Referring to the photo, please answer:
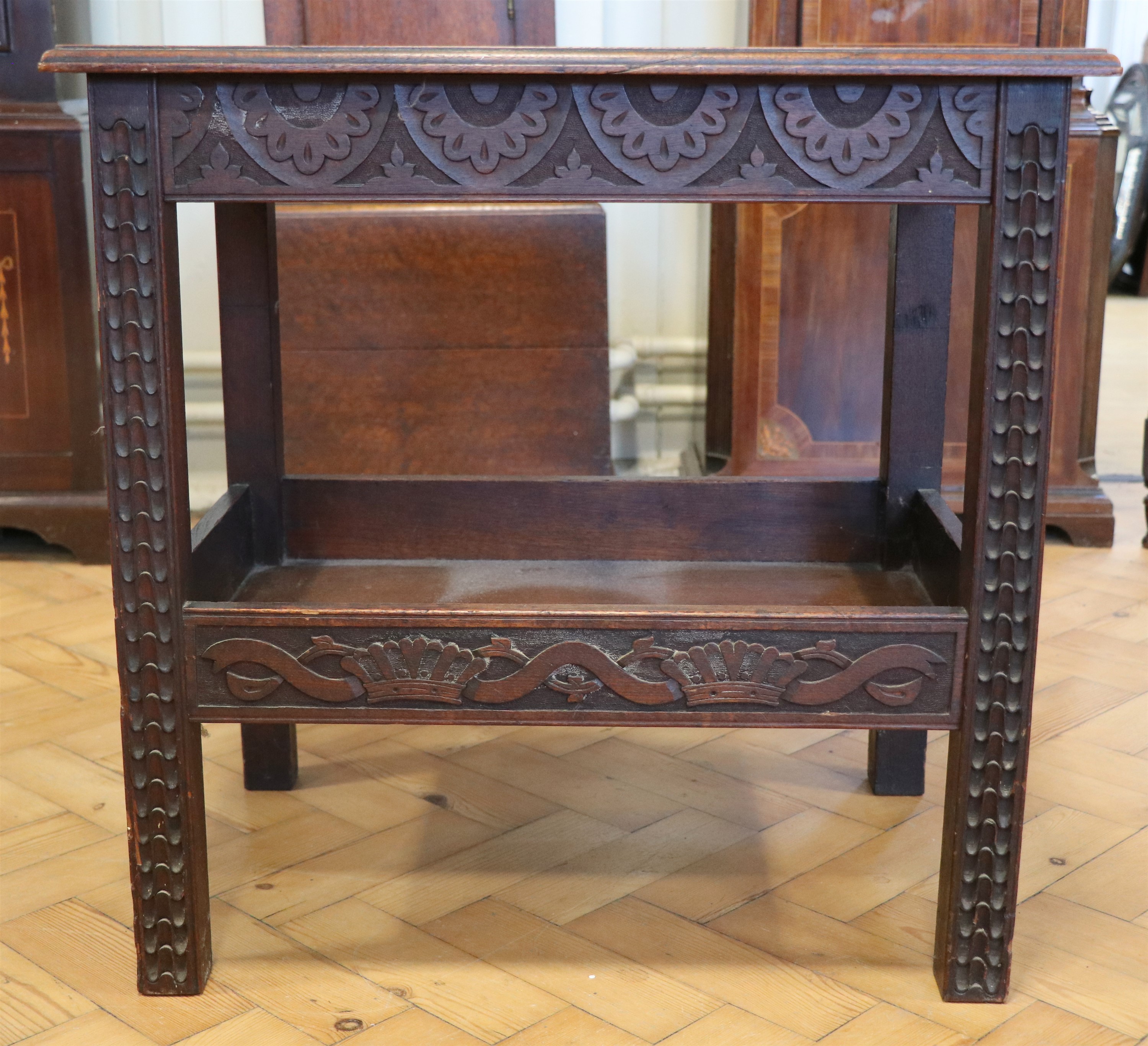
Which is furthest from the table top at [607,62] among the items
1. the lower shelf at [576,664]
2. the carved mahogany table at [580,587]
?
the lower shelf at [576,664]

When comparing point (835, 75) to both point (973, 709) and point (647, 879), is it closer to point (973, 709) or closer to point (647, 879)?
point (973, 709)

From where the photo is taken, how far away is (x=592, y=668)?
1215 mm

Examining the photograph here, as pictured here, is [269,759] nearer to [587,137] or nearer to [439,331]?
[587,137]

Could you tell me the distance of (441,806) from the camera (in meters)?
1.68

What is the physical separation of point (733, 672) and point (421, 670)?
28cm

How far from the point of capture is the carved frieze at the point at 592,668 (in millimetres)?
1206

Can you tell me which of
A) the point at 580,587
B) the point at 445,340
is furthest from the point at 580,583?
the point at 445,340

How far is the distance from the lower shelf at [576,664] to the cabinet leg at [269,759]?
482 millimetres

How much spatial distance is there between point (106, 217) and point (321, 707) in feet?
1.49

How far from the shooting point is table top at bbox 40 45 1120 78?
1071 millimetres

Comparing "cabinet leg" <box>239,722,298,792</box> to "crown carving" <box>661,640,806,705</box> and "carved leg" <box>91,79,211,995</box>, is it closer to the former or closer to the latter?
"carved leg" <box>91,79,211,995</box>

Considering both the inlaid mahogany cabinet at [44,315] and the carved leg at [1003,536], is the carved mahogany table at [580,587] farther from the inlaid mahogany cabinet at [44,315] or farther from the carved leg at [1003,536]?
the inlaid mahogany cabinet at [44,315]

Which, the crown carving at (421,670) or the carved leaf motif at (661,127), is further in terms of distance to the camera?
the crown carving at (421,670)

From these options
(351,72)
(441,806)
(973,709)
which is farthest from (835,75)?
(441,806)
